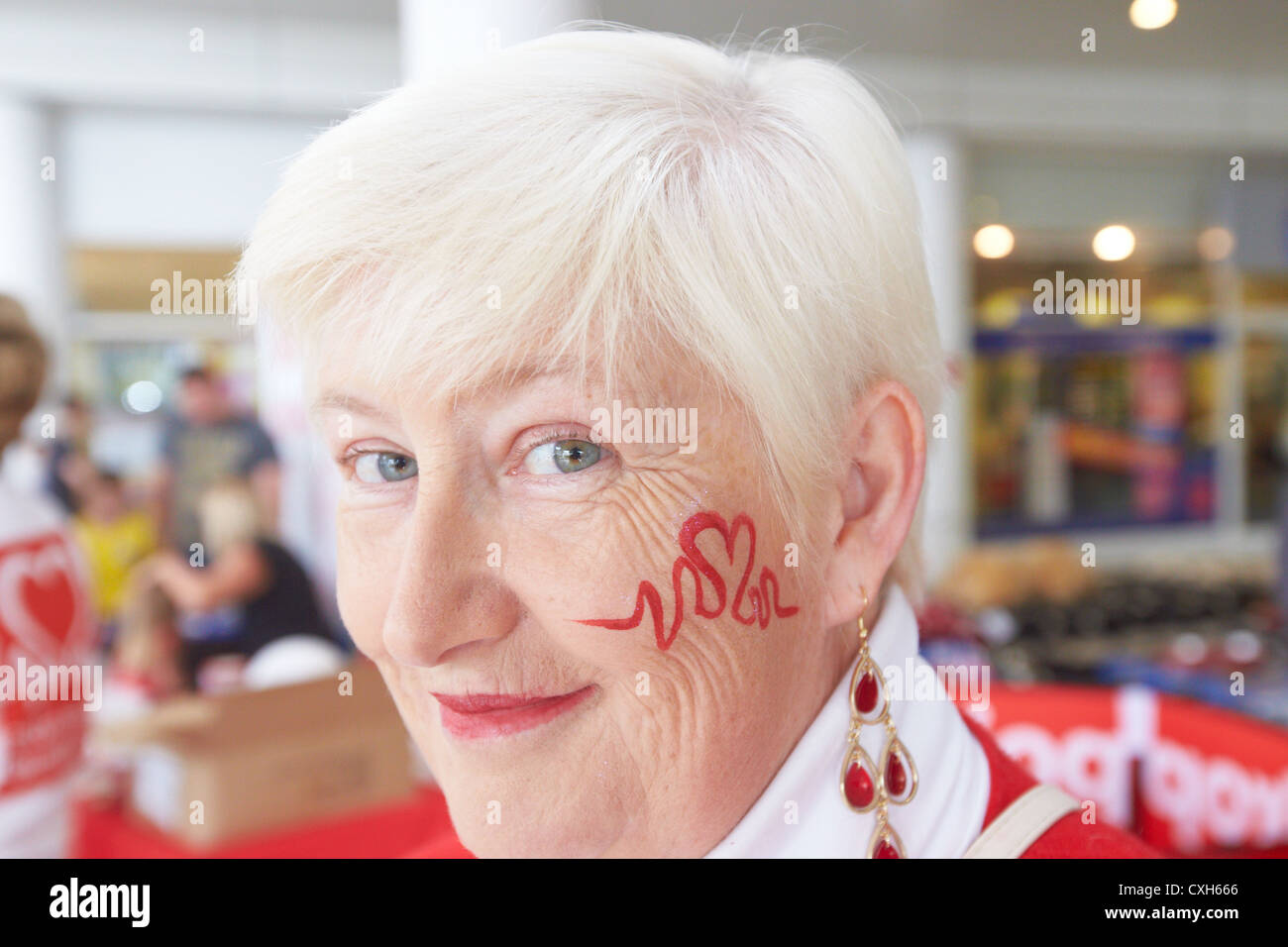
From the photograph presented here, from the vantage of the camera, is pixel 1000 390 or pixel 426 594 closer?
pixel 426 594

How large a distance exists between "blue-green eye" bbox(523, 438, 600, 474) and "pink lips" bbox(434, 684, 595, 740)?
17 centimetres

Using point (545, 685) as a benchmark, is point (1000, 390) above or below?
above

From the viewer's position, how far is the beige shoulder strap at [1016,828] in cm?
→ 90

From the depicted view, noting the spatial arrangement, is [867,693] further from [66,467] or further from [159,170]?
[66,467]

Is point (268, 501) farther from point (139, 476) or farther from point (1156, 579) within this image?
point (1156, 579)

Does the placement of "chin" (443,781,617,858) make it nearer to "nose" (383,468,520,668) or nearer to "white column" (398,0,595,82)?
"nose" (383,468,520,668)

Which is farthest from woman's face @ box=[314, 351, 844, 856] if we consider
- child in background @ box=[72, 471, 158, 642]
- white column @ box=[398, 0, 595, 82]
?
child in background @ box=[72, 471, 158, 642]

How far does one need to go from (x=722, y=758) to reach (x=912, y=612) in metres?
0.23

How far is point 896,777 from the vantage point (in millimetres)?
878

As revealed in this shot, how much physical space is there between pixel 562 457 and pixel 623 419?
2.2 inches

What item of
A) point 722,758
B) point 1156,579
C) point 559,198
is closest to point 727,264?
point 559,198

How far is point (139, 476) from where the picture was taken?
2.25m

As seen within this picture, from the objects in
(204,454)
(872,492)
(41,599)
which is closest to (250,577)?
(204,454)
